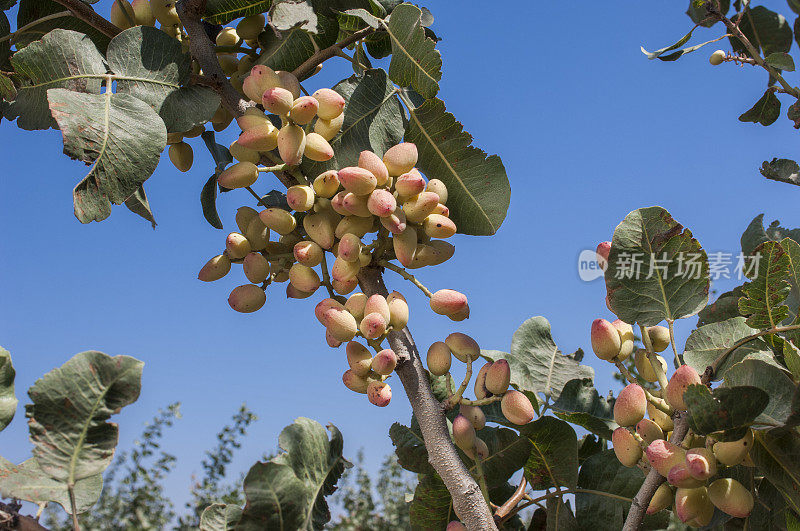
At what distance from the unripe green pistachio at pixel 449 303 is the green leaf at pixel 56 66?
1.61ft

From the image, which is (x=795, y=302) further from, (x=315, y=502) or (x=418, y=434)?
(x=315, y=502)

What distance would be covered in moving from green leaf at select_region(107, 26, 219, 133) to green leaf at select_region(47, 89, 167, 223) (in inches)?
1.9

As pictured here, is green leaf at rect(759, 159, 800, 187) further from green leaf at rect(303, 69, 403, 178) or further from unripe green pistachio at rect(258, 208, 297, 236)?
unripe green pistachio at rect(258, 208, 297, 236)

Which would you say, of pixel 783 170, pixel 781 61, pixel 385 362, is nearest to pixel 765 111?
pixel 781 61

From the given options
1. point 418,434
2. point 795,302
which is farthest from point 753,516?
point 418,434

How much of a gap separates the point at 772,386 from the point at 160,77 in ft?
2.57

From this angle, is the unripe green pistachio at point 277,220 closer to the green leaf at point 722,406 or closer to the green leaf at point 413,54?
the green leaf at point 413,54

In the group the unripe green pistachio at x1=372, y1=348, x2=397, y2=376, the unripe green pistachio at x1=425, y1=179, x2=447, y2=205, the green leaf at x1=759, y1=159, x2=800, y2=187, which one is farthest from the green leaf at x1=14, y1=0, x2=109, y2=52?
the green leaf at x1=759, y1=159, x2=800, y2=187

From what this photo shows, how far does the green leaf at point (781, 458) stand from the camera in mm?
665

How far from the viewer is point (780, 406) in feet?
2.15

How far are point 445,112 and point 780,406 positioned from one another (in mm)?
522

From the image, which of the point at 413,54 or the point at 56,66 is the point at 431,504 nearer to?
the point at 413,54

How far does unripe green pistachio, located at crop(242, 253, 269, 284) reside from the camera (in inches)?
32.1

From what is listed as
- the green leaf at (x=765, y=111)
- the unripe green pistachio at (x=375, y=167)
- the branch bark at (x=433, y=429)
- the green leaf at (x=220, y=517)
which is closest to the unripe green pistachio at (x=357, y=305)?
the branch bark at (x=433, y=429)
